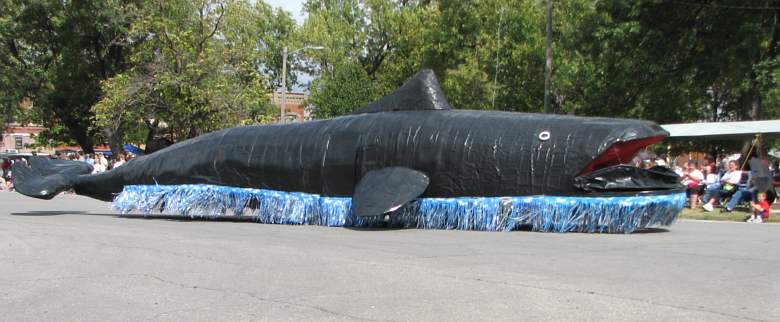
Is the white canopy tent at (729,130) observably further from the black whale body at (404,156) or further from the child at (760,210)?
the black whale body at (404,156)

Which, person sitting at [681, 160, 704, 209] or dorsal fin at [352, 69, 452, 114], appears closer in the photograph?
dorsal fin at [352, 69, 452, 114]

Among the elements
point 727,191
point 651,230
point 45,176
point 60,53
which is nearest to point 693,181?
point 727,191

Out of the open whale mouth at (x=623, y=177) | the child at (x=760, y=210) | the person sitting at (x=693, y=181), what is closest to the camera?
the open whale mouth at (x=623, y=177)

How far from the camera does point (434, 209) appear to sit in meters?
12.1

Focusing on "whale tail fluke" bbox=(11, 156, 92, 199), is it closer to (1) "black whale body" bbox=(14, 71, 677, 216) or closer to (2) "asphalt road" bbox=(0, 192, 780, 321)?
(1) "black whale body" bbox=(14, 71, 677, 216)

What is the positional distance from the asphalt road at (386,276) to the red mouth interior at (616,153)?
1097mm

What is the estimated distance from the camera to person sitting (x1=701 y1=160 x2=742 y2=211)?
17.9 metres

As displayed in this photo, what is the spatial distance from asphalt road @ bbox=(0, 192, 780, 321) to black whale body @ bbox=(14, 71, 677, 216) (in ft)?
3.16

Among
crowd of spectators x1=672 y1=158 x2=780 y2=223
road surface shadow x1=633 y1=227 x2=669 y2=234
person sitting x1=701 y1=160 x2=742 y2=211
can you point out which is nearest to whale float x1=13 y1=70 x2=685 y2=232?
road surface shadow x1=633 y1=227 x2=669 y2=234

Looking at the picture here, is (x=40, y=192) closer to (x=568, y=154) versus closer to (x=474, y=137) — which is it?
(x=474, y=137)

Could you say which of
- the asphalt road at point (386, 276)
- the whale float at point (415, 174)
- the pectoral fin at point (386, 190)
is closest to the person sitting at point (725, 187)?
the asphalt road at point (386, 276)

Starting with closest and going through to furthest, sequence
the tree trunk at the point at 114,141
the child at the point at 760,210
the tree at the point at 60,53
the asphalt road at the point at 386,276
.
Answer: the asphalt road at the point at 386,276 → the child at the point at 760,210 → the tree trunk at the point at 114,141 → the tree at the point at 60,53

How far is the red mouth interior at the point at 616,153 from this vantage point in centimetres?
1120

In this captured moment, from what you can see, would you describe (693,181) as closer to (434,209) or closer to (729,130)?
(729,130)
